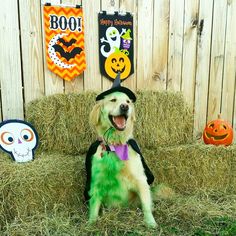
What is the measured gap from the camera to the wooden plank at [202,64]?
3164 mm

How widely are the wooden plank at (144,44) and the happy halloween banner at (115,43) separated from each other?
0.35 ft

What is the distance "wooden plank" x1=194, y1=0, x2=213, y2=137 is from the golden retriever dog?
4.29ft

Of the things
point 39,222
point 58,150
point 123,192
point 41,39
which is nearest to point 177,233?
point 123,192

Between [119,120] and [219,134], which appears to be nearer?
[119,120]

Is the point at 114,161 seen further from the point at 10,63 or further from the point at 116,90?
the point at 10,63

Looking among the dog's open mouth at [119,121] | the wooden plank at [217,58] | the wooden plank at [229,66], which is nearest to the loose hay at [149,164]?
the dog's open mouth at [119,121]

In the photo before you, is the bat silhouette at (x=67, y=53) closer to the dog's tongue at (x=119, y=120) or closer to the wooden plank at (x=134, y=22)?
the wooden plank at (x=134, y=22)

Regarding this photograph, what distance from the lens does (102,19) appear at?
2.80m

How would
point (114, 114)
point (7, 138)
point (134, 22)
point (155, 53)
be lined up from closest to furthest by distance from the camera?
point (114, 114)
point (7, 138)
point (134, 22)
point (155, 53)

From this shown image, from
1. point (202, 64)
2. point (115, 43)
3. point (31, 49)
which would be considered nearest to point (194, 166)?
point (202, 64)

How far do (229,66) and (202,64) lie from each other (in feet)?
1.20

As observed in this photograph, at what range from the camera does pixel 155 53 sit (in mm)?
3074

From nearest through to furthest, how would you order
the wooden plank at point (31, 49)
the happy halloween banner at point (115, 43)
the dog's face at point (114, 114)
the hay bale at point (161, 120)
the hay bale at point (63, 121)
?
the dog's face at point (114, 114) → the hay bale at point (63, 121) → the wooden plank at point (31, 49) → the hay bale at point (161, 120) → the happy halloween banner at point (115, 43)

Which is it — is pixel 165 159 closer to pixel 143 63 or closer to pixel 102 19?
pixel 143 63
